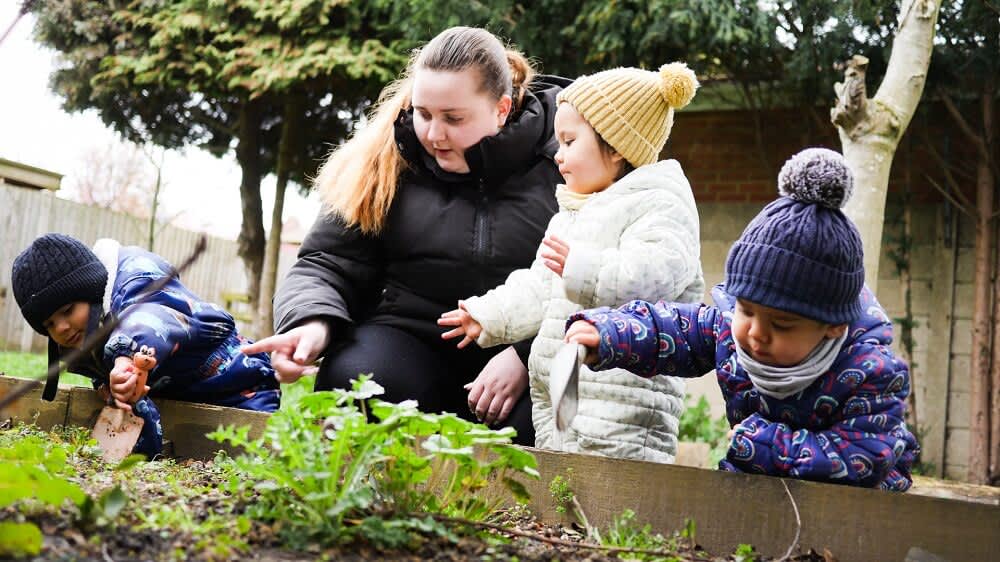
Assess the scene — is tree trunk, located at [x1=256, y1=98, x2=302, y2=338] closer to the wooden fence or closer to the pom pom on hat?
the wooden fence

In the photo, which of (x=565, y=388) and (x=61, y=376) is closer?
(x=565, y=388)

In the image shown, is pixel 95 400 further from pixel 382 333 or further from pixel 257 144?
pixel 257 144

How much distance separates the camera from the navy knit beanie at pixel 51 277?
2.85m

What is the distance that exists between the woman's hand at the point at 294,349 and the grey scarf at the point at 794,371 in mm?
1256

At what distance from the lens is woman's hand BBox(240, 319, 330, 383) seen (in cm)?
261

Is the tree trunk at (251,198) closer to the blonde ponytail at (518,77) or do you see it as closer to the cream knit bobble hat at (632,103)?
the blonde ponytail at (518,77)

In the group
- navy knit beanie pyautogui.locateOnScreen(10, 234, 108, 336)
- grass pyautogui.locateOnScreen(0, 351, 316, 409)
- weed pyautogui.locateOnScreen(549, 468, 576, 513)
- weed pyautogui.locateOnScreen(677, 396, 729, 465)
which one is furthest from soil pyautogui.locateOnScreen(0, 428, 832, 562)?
weed pyautogui.locateOnScreen(677, 396, 729, 465)

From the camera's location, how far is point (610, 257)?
2.34 metres

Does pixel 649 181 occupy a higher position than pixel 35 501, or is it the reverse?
pixel 649 181

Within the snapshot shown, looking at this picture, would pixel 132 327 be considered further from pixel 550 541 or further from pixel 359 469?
pixel 550 541

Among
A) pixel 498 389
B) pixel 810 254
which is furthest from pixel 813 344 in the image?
pixel 498 389

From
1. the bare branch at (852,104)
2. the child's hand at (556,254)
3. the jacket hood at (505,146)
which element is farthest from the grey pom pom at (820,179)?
the bare branch at (852,104)

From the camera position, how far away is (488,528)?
67.8 inches

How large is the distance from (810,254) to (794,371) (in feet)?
0.77
